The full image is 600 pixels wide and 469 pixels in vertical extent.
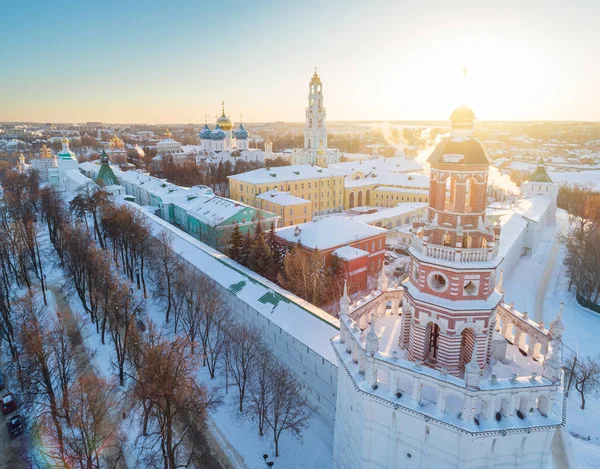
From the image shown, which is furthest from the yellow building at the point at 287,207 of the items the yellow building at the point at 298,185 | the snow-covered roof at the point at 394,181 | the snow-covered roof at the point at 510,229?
the snow-covered roof at the point at 510,229

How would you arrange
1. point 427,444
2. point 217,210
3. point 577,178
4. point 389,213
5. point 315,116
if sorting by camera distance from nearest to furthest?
point 427,444
point 217,210
point 389,213
point 315,116
point 577,178

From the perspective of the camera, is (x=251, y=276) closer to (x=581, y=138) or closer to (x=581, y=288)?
(x=581, y=288)

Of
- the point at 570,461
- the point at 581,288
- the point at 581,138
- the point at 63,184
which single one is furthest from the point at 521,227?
the point at 581,138

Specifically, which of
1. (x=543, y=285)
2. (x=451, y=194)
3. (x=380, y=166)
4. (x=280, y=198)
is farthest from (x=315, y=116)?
(x=451, y=194)

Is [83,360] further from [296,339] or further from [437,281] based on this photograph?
[437,281]

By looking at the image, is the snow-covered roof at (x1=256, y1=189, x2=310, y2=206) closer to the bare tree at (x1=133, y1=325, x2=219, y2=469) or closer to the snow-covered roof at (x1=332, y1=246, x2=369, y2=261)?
the snow-covered roof at (x1=332, y1=246, x2=369, y2=261)
